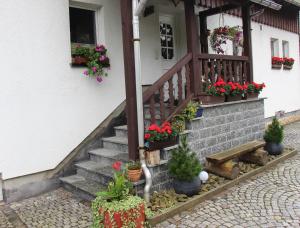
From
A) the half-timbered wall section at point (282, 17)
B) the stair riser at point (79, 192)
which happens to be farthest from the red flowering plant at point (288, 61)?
the stair riser at point (79, 192)

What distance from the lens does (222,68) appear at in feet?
20.6

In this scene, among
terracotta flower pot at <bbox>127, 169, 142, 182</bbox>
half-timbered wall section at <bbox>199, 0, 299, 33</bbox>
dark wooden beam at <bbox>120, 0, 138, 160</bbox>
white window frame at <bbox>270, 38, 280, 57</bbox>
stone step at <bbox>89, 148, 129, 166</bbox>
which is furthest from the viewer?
white window frame at <bbox>270, 38, 280, 57</bbox>

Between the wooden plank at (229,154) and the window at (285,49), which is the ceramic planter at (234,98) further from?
the window at (285,49)

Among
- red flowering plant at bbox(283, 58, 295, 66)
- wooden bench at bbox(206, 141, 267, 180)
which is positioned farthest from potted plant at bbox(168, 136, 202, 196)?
red flowering plant at bbox(283, 58, 295, 66)

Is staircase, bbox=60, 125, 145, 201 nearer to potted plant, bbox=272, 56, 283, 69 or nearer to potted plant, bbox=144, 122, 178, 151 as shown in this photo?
potted plant, bbox=144, 122, 178, 151

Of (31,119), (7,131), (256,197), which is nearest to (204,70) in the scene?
(256,197)

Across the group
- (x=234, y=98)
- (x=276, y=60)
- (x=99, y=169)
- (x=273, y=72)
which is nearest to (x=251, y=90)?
(x=234, y=98)

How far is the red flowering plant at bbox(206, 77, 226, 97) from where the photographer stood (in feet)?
17.9

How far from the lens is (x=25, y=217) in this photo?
4.08 m

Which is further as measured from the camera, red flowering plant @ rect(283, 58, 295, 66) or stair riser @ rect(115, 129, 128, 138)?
red flowering plant @ rect(283, 58, 295, 66)

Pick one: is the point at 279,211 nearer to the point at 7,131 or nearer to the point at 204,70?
the point at 204,70

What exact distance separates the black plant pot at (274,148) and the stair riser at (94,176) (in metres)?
3.56

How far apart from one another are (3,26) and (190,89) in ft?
10.3

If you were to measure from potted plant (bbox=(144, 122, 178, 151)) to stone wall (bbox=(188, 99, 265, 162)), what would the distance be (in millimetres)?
561
